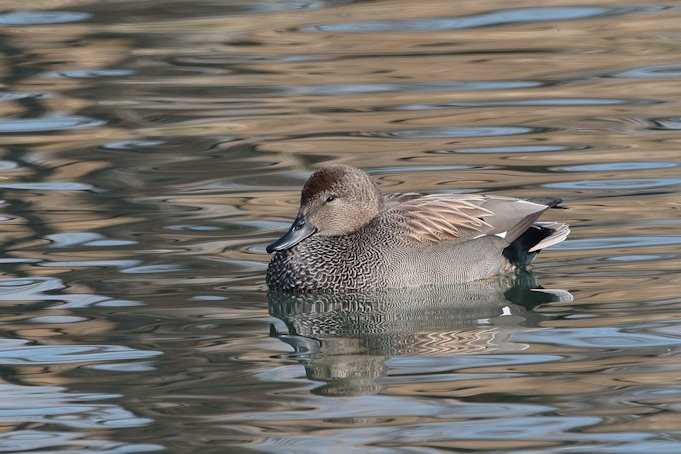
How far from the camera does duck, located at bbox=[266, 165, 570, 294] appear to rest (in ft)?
30.0

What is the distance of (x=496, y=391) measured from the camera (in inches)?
276

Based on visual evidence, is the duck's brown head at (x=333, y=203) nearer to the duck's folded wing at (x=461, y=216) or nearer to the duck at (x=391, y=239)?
the duck at (x=391, y=239)

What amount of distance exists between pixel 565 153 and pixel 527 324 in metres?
3.94

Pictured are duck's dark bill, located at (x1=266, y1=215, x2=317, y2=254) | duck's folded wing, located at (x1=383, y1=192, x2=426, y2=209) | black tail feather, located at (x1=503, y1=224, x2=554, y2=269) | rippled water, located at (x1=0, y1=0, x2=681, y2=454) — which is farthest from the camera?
duck's folded wing, located at (x1=383, y1=192, x2=426, y2=209)

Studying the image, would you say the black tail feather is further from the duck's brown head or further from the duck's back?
the duck's brown head

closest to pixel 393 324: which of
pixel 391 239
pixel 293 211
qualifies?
pixel 391 239

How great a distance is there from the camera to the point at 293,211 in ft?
35.7

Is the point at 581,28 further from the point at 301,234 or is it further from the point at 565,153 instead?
the point at 301,234

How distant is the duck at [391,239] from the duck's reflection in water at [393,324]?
0.09 m

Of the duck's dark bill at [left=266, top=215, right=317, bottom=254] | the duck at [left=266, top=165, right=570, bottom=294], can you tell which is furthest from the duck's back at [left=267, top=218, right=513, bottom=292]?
the duck's dark bill at [left=266, top=215, right=317, bottom=254]

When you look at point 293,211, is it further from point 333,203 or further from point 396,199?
point 333,203

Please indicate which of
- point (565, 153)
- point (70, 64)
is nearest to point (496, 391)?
point (565, 153)

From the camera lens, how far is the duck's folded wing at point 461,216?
927 centimetres

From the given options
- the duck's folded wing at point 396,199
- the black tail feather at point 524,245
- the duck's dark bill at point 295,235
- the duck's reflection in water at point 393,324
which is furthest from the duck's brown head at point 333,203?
the black tail feather at point 524,245
